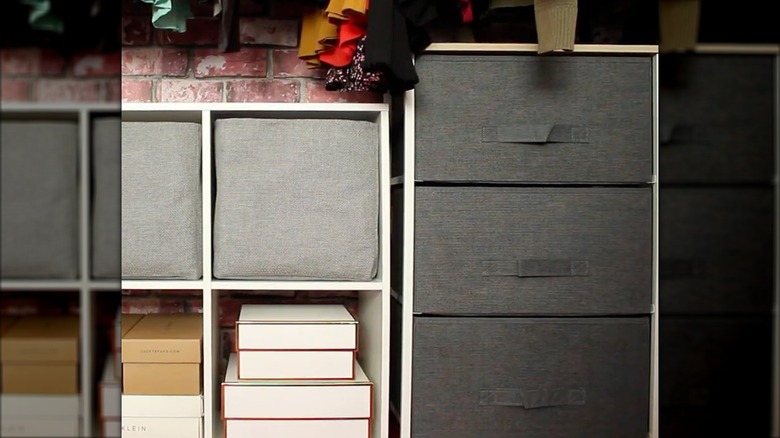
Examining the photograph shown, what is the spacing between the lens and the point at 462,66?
4.34ft

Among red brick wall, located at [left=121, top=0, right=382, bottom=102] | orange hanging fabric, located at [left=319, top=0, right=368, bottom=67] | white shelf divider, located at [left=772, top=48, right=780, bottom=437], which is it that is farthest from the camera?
red brick wall, located at [left=121, top=0, right=382, bottom=102]

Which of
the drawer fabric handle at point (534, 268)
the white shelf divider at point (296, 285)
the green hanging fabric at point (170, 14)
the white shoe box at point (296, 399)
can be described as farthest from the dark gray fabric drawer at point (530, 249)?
the green hanging fabric at point (170, 14)

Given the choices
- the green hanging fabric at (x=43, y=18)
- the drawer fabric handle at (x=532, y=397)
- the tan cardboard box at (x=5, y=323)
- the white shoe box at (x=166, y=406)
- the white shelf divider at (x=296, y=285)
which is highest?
the green hanging fabric at (x=43, y=18)

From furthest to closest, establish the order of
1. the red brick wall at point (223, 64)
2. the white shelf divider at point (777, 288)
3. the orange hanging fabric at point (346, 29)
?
1. the red brick wall at point (223, 64)
2. the orange hanging fabric at point (346, 29)
3. the white shelf divider at point (777, 288)

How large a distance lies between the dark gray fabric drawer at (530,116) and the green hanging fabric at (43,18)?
1.14m

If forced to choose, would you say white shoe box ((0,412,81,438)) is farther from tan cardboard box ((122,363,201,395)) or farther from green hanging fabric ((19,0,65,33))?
tan cardboard box ((122,363,201,395))

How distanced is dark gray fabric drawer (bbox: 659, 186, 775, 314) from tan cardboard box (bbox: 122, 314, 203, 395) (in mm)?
1306

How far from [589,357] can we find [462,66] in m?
0.64

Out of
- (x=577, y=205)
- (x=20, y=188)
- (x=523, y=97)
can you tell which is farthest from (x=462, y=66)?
(x=20, y=188)

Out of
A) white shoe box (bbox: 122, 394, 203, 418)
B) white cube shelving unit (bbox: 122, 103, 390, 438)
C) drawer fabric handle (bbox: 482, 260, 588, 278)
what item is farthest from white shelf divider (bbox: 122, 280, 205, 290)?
drawer fabric handle (bbox: 482, 260, 588, 278)

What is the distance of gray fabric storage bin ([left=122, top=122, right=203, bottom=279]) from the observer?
135 cm

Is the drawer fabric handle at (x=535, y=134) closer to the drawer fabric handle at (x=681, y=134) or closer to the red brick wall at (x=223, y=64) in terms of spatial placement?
the red brick wall at (x=223, y=64)

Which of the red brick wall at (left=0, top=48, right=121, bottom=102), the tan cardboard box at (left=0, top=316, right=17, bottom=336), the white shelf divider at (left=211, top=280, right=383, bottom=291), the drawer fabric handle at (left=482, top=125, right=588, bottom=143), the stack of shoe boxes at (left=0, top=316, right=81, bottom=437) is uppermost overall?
the drawer fabric handle at (left=482, top=125, right=588, bottom=143)

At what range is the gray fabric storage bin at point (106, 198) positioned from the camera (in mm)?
198
